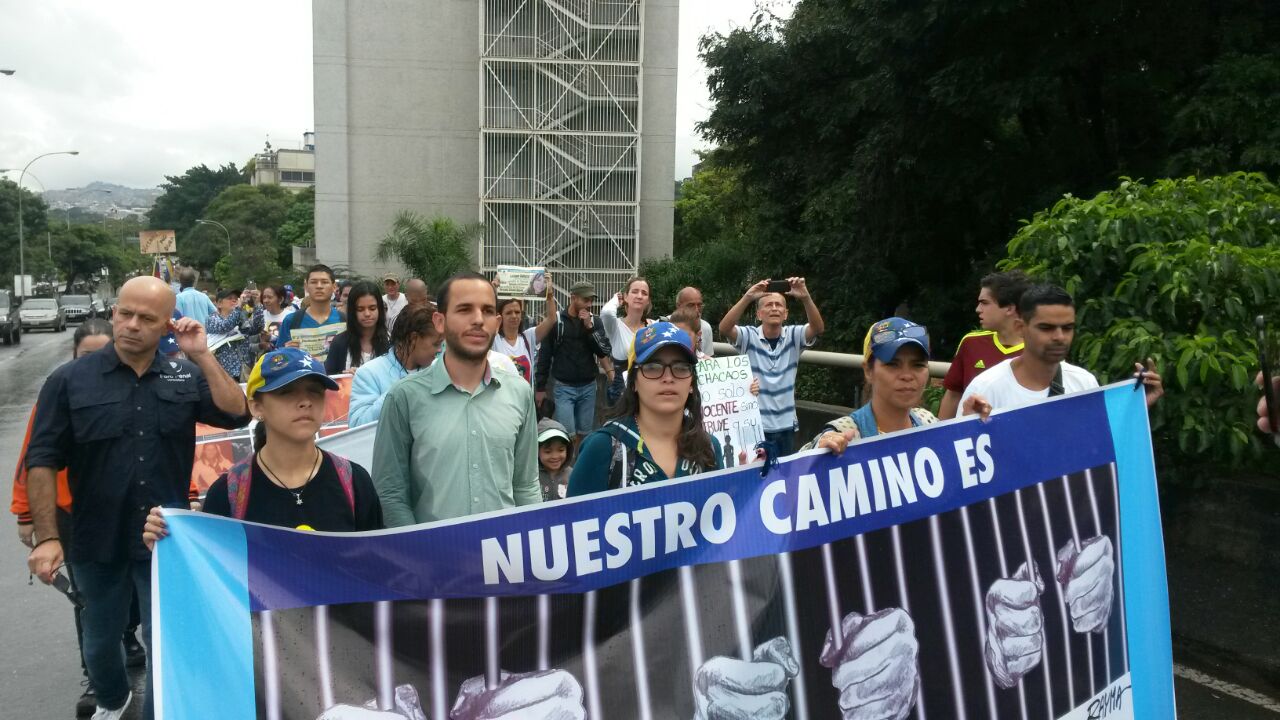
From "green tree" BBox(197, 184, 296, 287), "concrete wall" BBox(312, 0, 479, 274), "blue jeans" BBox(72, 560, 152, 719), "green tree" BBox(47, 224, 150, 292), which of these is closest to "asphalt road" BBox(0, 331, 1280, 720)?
"blue jeans" BBox(72, 560, 152, 719)

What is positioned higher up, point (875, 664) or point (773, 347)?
point (773, 347)

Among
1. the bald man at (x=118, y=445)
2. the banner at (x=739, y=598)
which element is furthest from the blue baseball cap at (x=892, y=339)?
the bald man at (x=118, y=445)

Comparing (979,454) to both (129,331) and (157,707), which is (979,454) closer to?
(157,707)

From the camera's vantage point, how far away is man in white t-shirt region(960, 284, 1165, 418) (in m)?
4.66

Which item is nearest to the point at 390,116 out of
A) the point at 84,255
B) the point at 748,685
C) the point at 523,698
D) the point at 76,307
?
the point at 76,307

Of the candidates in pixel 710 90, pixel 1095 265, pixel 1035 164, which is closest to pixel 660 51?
pixel 710 90

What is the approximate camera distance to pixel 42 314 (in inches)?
2025

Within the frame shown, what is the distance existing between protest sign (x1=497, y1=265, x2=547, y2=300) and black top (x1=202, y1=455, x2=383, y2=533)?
19.7 ft

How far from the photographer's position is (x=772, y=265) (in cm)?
2770

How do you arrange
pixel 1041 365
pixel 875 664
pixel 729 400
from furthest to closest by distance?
1. pixel 729 400
2. pixel 1041 365
3. pixel 875 664

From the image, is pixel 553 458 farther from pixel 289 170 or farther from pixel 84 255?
pixel 289 170

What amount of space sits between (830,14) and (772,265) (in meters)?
6.10

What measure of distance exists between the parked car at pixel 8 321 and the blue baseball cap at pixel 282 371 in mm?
41887

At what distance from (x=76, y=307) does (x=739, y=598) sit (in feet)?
221
